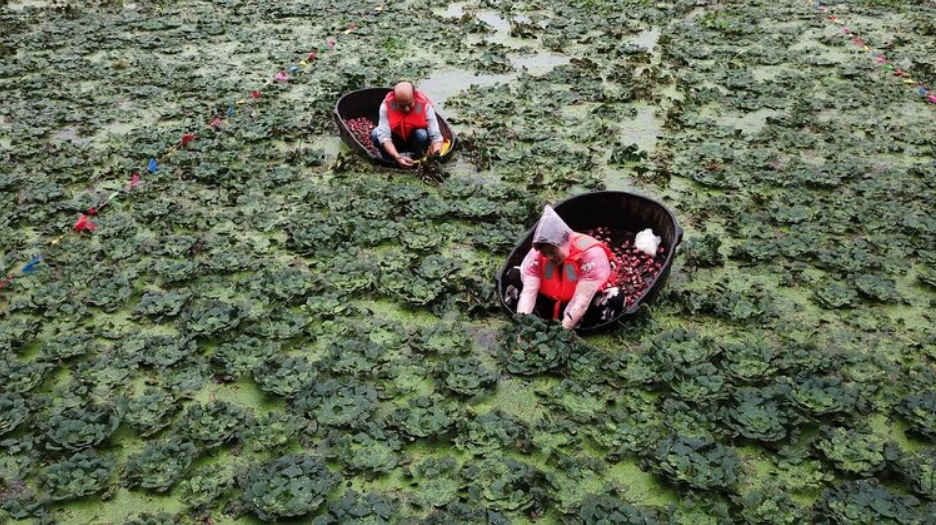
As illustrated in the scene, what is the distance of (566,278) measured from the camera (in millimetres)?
4051

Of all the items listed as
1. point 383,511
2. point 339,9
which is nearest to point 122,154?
point 383,511

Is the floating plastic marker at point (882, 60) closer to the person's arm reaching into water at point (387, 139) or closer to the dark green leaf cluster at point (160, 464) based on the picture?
the person's arm reaching into water at point (387, 139)

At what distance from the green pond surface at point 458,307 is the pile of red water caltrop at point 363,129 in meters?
0.26

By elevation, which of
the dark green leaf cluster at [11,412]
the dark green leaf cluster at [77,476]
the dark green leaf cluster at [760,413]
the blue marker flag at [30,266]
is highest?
the dark green leaf cluster at [760,413]

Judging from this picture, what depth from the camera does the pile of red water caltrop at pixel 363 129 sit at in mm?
6632

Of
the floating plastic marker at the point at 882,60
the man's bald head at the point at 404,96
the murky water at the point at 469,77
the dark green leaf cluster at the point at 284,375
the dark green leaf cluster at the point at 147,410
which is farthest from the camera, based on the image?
the murky water at the point at 469,77

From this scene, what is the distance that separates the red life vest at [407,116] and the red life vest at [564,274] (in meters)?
2.62

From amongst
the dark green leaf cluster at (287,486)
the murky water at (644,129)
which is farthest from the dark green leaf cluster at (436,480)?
the murky water at (644,129)

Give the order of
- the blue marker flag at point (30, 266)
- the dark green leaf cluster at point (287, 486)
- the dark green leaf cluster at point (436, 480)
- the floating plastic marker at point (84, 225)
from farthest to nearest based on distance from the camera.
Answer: the floating plastic marker at point (84, 225)
the blue marker flag at point (30, 266)
the dark green leaf cluster at point (436, 480)
the dark green leaf cluster at point (287, 486)

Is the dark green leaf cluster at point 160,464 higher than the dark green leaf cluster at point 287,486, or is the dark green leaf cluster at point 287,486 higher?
the dark green leaf cluster at point 287,486

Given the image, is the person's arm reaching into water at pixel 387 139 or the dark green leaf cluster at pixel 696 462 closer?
the dark green leaf cluster at pixel 696 462

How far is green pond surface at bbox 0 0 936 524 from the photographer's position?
3254 millimetres

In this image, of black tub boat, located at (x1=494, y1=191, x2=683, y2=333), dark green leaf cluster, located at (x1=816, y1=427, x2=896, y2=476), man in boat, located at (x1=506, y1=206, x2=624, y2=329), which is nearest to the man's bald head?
black tub boat, located at (x1=494, y1=191, x2=683, y2=333)

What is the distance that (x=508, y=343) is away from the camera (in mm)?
4051
